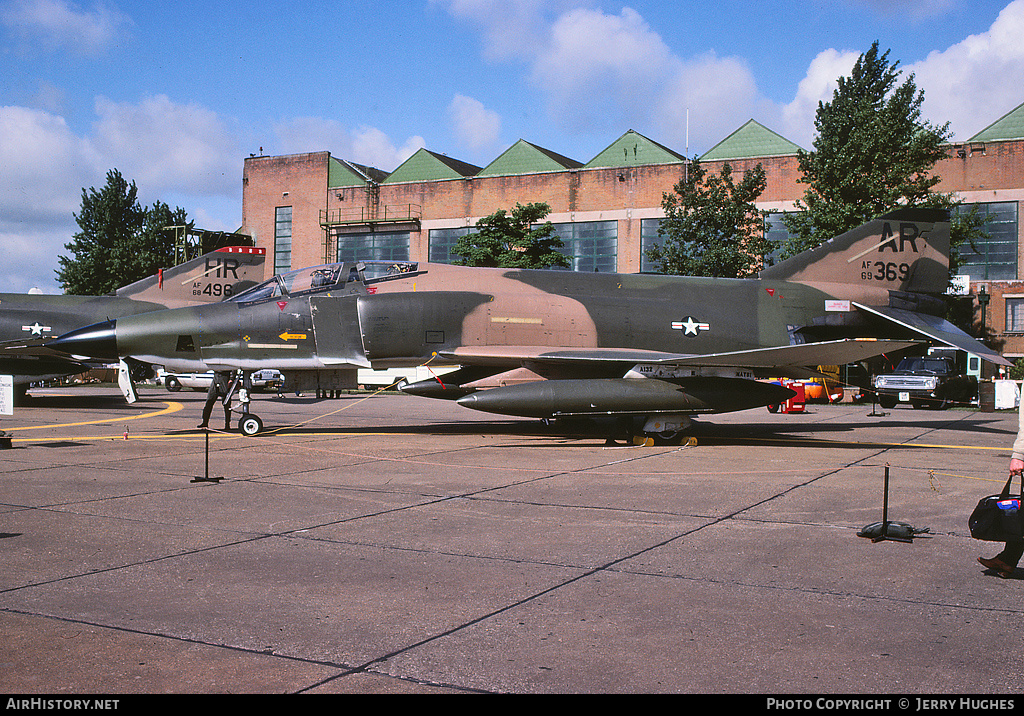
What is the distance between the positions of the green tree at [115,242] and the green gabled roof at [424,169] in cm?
Result: 1843

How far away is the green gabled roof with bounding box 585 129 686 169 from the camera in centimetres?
5323

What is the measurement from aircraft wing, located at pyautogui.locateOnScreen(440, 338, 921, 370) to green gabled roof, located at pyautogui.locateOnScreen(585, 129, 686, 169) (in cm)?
4079

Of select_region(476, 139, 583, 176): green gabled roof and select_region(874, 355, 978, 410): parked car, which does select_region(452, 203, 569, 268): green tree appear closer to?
select_region(476, 139, 583, 176): green gabled roof

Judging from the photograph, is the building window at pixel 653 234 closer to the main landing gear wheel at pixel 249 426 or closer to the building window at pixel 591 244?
the building window at pixel 591 244

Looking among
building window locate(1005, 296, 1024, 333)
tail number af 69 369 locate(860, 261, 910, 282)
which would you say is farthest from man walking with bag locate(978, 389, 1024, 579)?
building window locate(1005, 296, 1024, 333)

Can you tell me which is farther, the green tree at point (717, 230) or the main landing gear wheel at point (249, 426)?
the green tree at point (717, 230)

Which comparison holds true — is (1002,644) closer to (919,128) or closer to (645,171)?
(919,128)

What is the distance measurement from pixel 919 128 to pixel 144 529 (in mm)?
38868

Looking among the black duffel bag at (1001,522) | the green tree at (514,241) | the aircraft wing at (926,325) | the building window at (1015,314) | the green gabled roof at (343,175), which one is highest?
the green gabled roof at (343,175)

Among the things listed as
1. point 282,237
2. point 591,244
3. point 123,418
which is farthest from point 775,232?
point 123,418

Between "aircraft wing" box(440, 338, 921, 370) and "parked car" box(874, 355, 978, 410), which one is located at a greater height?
"aircraft wing" box(440, 338, 921, 370)

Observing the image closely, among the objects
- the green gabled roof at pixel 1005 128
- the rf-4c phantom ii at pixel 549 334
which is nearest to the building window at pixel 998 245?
the green gabled roof at pixel 1005 128

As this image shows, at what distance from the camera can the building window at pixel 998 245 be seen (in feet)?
144
